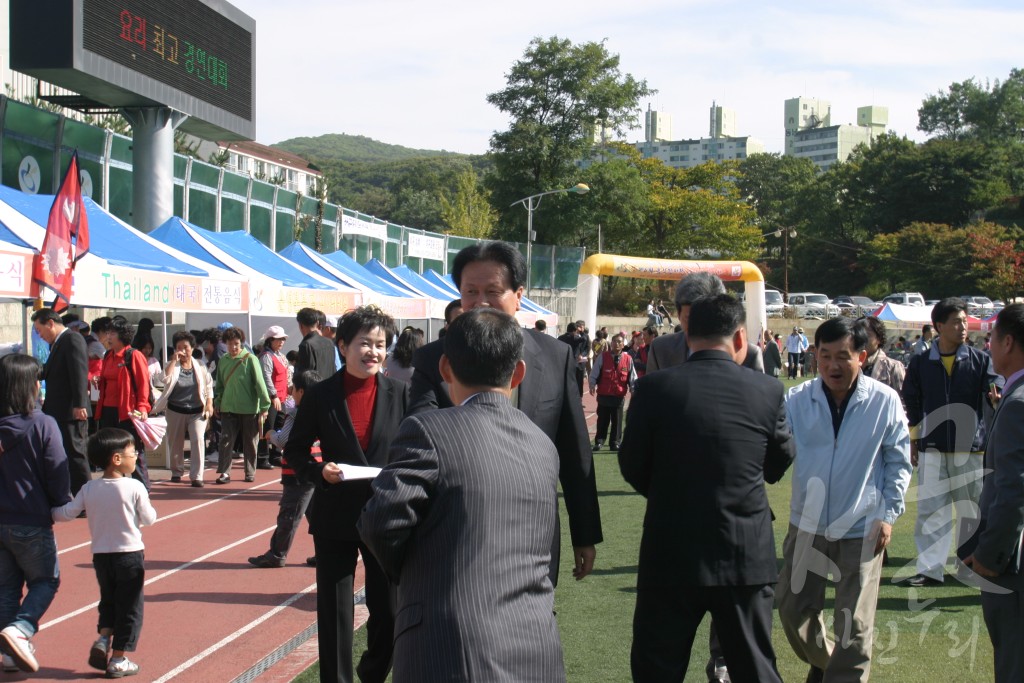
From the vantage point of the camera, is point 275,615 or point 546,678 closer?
point 546,678

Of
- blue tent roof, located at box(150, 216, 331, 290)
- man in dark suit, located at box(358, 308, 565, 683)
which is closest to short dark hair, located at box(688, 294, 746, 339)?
man in dark suit, located at box(358, 308, 565, 683)

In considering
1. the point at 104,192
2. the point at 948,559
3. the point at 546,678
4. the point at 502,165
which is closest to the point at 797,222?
the point at 502,165

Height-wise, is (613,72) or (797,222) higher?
(613,72)

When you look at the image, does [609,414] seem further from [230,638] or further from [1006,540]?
[1006,540]

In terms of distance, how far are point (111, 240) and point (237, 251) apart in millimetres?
3760

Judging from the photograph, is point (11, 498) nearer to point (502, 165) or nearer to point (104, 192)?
point (104, 192)

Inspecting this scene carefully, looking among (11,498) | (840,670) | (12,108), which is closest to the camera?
(840,670)

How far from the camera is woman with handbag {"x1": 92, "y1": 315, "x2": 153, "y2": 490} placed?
10453 mm

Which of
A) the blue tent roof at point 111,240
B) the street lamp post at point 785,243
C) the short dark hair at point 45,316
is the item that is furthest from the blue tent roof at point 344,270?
the street lamp post at point 785,243

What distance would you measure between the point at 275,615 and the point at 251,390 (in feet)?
20.6

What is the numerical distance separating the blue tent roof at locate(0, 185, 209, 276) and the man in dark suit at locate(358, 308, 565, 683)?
9215 millimetres

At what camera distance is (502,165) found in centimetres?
5241

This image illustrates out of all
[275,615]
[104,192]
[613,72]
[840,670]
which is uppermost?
[613,72]

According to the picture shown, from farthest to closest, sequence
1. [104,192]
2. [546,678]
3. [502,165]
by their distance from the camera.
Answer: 1. [502,165]
2. [104,192]
3. [546,678]
